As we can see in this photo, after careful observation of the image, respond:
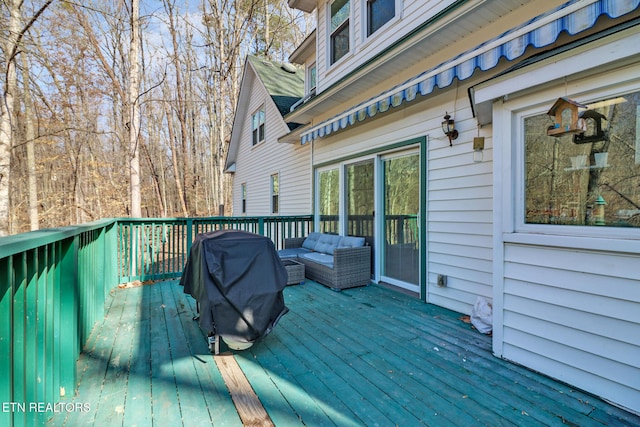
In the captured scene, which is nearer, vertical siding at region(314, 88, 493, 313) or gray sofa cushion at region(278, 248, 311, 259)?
vertical siding at region(314, 88, 493, 313)

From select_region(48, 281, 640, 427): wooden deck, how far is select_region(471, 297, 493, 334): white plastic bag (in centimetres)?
10

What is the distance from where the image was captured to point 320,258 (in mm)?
5176

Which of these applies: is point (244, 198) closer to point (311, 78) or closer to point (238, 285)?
point (311, 78)

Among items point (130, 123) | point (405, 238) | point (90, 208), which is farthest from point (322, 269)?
point (90, 208)

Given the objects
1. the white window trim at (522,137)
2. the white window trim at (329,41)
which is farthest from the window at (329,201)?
the white window trim at (522,137)

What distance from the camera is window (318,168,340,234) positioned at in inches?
244

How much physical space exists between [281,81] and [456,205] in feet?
25.5

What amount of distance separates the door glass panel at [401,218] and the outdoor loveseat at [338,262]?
384mm

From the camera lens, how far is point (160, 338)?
9.96 ft

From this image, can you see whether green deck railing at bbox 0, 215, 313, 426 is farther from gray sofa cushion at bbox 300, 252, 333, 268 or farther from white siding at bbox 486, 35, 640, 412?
white siding at bbox 486, 35, 640, 412

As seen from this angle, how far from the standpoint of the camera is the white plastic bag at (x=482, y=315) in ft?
10.2

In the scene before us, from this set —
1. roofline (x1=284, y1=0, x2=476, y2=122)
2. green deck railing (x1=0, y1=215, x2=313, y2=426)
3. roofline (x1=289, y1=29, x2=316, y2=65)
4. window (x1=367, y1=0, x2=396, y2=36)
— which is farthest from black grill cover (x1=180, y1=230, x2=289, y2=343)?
roofline (x1=289, y1=29, x2=316, y2=65)

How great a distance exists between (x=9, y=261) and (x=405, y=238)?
166 inches

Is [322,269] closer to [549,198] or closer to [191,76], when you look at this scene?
[549,198]
